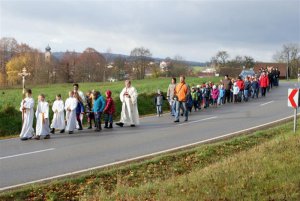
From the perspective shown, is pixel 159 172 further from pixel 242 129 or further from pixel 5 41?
pixel 5 41

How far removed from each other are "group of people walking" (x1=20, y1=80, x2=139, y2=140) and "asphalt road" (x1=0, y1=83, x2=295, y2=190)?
584mm

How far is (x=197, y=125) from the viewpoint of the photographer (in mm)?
17812

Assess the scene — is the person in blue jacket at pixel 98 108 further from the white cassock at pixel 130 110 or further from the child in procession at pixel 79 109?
the white cassock at pixel 130 110

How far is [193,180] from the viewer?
26.1 ft

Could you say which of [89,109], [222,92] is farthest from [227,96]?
[89,109]

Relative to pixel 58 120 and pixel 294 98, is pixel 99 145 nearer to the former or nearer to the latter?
pixel 58 120

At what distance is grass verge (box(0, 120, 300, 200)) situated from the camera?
7039 mm

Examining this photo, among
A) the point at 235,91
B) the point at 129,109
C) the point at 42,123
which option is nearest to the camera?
the point at 42,123

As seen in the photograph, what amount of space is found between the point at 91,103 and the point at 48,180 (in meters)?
10.8

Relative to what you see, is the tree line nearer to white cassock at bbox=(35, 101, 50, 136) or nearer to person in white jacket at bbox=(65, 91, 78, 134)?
person in white jacket at bbox=(65, 91, 78, 134)

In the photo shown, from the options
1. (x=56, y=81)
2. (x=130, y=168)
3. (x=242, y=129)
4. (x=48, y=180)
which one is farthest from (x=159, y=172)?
(x=56, y=81)

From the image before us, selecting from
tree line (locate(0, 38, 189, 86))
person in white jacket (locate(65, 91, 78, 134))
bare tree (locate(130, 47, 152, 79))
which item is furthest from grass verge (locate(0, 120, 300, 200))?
bare tree (locate(130, 47, 152, 79))

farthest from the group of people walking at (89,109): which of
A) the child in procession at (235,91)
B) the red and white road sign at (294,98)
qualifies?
the red and white road sign at (294,98)

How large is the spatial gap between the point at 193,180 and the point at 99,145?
6.10 meters
